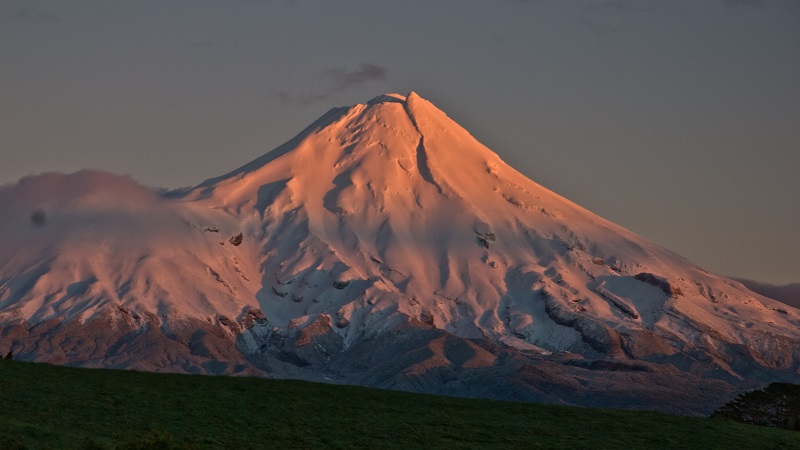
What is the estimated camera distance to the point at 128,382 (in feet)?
329

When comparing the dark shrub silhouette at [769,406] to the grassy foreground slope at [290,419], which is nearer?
the grassy foreground slope at [290,419]

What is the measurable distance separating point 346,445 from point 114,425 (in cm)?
1294

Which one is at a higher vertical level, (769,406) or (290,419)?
(290,419)

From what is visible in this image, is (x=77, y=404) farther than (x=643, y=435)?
No

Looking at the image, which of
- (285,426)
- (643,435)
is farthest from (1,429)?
(643,435)

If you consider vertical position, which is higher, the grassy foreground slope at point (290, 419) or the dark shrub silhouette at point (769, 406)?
the grassy foreground slope at point (290, 419)

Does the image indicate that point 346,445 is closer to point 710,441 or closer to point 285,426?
point 285,426

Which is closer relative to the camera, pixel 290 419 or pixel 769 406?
pixel 290 419

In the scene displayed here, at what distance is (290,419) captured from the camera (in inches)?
3666

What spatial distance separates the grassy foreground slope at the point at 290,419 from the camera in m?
84.6

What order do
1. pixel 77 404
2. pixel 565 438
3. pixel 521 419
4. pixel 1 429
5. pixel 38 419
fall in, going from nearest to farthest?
pixel 1 429 → pixel 38 419 → pixel 77 404 → pixel 565 438 → pixel 521 419

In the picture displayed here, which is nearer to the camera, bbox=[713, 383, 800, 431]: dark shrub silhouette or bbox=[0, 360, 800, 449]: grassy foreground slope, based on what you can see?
bbox=[0, 360, 800, 449]: grassy foreground slope

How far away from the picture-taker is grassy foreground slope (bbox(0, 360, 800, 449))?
278ft

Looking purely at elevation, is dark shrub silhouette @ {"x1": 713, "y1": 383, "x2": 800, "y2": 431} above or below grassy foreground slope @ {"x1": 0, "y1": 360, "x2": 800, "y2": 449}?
below
